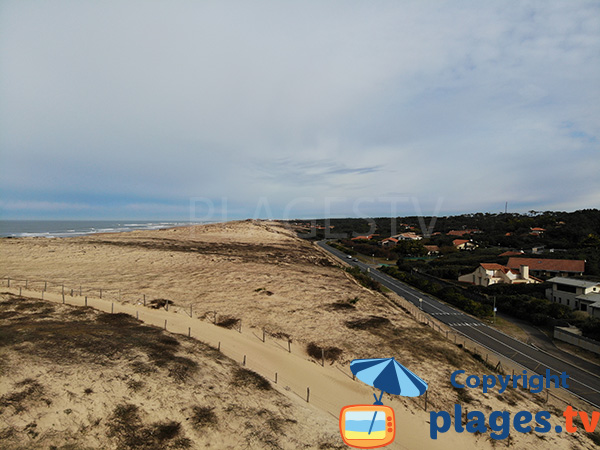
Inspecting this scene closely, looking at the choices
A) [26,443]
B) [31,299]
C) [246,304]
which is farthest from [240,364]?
[31,299]

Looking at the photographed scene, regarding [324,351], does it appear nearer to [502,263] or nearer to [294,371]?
[294,371]

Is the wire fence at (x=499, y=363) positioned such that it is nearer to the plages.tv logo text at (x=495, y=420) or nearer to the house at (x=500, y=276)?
the plages.tv logo text at (x=495, y=420)

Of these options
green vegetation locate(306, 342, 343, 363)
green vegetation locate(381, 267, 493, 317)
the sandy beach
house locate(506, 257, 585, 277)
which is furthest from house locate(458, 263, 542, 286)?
green vegetation locate(306, 342, 343, 363)

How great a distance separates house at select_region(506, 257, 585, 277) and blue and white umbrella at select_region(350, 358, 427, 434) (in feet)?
183

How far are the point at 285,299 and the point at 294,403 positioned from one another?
1418cm

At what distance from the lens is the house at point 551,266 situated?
164ft

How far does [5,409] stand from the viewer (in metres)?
8.02

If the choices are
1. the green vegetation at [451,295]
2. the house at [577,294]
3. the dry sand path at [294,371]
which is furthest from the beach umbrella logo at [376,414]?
the house at [577,294]

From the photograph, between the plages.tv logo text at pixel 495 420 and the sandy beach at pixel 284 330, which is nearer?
the sandy beach at pixel 284 330

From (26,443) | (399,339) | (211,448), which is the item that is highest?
(26,443)

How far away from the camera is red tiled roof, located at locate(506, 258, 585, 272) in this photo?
165 ft

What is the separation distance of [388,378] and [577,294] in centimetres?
4248

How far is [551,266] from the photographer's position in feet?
170

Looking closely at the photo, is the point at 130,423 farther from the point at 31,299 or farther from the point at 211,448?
the point at 31,299
